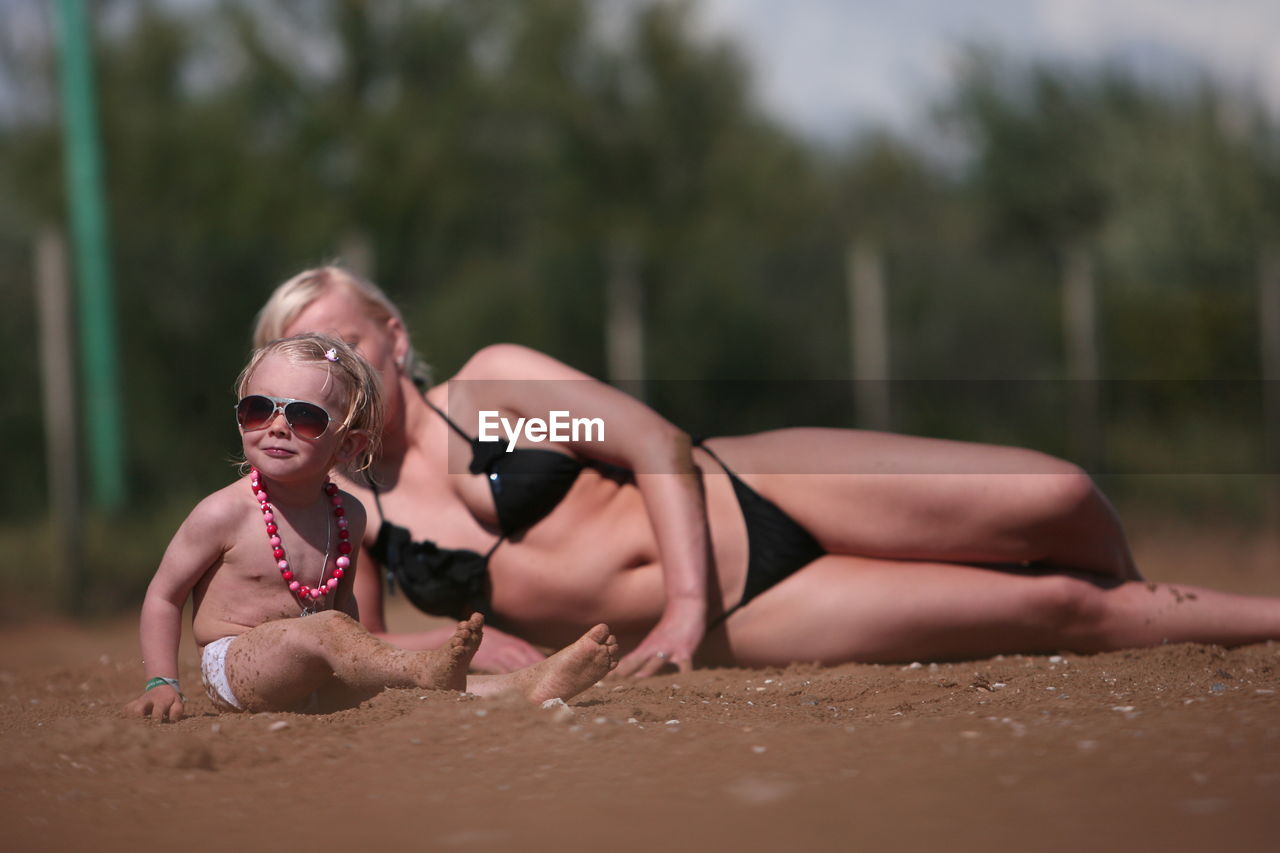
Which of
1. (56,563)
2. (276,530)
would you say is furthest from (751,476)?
(56,563)

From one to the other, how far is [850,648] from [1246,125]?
7.96m

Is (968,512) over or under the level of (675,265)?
under

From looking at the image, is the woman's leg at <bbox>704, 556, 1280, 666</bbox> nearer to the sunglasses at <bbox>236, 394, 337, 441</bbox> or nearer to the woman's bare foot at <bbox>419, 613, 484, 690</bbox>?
the woman's bare foot at <bbox>419, 613, 484, 690</bbox>

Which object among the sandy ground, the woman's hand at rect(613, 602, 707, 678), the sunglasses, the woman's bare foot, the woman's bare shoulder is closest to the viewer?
the sandy ground

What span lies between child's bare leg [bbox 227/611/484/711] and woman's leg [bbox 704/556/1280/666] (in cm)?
109

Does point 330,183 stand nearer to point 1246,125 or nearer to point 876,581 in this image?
point 1246,125

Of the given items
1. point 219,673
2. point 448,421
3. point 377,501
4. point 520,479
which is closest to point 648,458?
point 520,479

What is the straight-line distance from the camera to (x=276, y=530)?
8.02ft

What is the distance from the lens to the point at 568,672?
2354 millimetres

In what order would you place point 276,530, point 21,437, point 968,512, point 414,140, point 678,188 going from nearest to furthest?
point 276,530
point 968,512
point 21,437
point 678,188
point 414,140

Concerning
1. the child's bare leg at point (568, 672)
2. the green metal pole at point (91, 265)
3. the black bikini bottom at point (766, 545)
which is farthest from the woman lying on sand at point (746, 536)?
the green metal pole at point (91, 265)

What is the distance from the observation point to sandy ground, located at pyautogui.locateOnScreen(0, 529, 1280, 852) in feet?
5.41

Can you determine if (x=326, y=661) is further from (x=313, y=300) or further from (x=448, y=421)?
(x=313, y=300)

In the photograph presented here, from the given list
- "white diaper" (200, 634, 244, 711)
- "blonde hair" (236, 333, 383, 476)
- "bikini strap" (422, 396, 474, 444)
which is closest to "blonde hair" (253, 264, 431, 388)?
"bikini strap" (422, 396, 474, 444)
